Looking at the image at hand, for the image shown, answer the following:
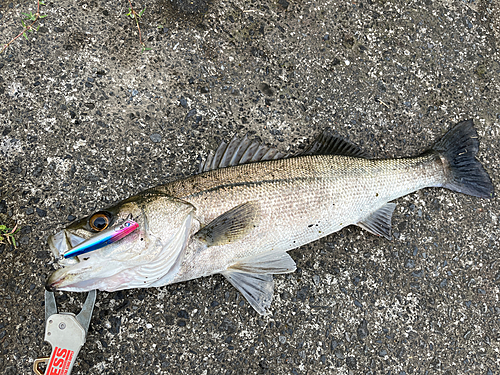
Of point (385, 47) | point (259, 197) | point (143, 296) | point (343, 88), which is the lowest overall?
point (143, 296)

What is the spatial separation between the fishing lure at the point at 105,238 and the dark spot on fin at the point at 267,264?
0.83 meters

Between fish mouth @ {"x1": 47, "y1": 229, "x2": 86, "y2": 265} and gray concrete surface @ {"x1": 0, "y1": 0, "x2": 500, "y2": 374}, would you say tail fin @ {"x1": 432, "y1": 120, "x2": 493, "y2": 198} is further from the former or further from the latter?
fish mouth @ {"x1": 47, "y1": 229, "x2": 86, "y2": 265}

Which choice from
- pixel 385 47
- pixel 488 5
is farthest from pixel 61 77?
pixel 488 5

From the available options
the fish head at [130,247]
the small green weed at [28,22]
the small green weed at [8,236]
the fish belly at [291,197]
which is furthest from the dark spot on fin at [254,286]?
the small green weed at [28,22]

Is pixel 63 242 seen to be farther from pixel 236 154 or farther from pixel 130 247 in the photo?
pixel 236 154

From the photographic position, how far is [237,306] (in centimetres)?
290

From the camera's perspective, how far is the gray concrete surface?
281 cm

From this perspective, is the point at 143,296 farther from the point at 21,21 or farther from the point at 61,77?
the point at 21,21

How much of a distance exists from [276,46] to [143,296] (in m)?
Result: 2.61

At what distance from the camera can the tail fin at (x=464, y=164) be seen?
→ 3.25 metres

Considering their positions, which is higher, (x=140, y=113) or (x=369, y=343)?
(x=140, y=113)

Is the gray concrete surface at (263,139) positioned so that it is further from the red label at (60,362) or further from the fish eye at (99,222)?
the fish eye at (99,222)

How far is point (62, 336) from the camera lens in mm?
2523

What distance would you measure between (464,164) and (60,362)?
3738mm
